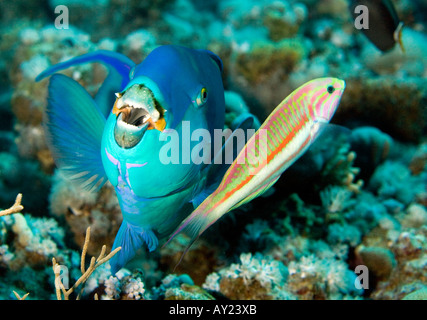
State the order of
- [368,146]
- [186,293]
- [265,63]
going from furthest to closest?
[265,63] → [368,146] → [186,293]

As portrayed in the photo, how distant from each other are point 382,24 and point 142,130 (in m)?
3.50

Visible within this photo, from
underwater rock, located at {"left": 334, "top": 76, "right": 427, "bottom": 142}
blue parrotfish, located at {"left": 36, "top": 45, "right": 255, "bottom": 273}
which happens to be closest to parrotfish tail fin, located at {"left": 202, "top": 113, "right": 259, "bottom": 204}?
blue parrotfish, located at {"left": 36, "top": 45, "right": 255, "bottom": 273}

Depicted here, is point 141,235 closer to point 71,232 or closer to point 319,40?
point 71,232

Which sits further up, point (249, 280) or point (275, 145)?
point (275, 145)

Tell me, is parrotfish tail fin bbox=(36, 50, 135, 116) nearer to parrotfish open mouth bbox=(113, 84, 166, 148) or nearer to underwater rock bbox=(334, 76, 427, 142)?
parrotfish open mouth bbox=(113, 84, 166, 148)

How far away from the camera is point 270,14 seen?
19.7 ft

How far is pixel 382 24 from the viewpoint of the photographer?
3.44 meters

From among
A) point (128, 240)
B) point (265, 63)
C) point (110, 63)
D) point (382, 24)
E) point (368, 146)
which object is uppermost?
point (265, 63)

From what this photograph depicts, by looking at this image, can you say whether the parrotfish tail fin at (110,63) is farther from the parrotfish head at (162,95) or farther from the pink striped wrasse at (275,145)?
the pink striped wrasse at (275,145)

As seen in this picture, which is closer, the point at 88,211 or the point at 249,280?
the point at 249,280

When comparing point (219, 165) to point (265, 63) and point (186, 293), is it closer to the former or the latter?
point (186, 293)

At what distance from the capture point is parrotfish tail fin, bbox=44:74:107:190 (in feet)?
4.99

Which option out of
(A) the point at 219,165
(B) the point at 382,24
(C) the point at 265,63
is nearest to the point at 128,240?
(A) the point at 219,165

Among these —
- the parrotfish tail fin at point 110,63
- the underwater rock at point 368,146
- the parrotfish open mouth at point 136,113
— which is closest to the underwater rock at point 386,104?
the underwater rock at point 368,146
